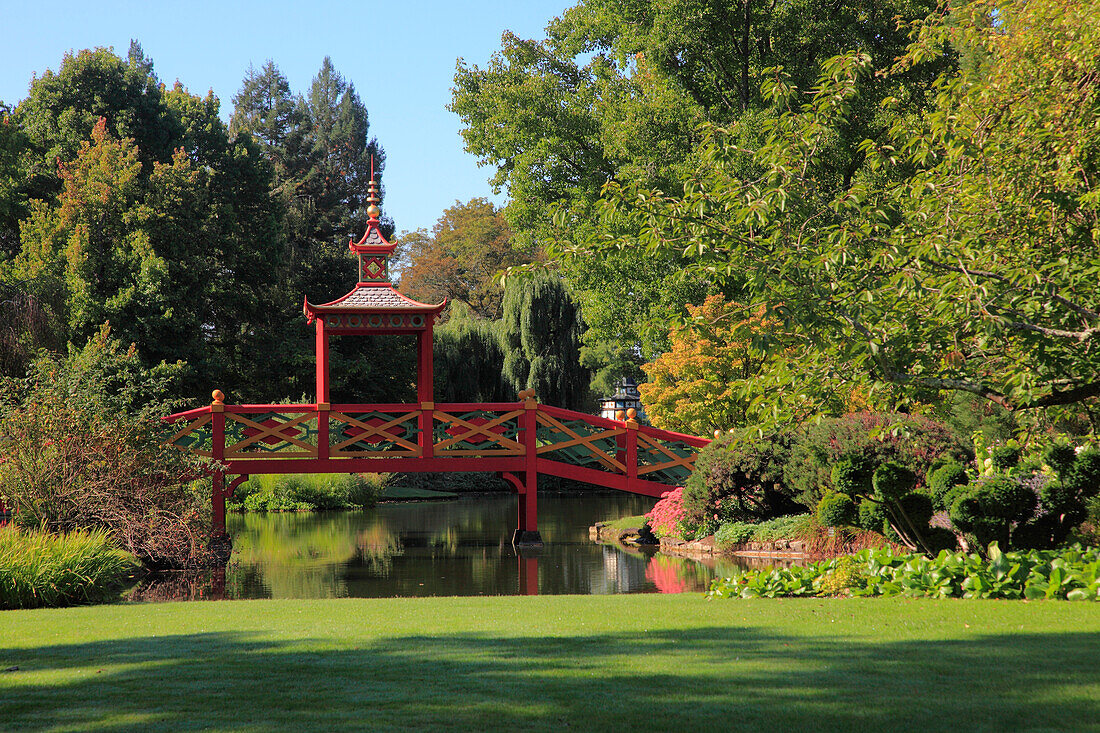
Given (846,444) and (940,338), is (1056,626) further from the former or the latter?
(846,444)

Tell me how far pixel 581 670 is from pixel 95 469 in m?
8.74

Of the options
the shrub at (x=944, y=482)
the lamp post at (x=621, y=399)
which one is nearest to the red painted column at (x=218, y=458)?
the shrub at (x=944, y=482)

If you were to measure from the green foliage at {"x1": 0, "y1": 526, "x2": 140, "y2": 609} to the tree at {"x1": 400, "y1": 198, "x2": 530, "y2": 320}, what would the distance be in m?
31.7

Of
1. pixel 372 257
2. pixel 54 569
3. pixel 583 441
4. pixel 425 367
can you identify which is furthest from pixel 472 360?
pixel 54 569

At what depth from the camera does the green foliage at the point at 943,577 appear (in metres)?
6.81

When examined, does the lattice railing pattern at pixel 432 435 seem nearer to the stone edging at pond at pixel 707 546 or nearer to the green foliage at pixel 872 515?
the stone edging at pond at pixel 707 546

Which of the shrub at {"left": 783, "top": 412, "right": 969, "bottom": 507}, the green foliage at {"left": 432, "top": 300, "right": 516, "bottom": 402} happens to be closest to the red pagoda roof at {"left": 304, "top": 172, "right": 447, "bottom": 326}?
the shrub at {"left": 783, "top": 412, "right": 969, "bottom": 507}

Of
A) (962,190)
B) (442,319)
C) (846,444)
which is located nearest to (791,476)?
(846,444)

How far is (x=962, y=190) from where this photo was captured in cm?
746

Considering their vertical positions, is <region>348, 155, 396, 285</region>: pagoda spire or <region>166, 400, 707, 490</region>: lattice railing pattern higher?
<region>348, 155, 396, 285</region>: pagoda spire

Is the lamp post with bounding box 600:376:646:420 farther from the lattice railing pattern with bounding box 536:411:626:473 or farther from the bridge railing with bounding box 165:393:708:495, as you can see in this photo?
the bridge railing with bounding box 165:393:708:495

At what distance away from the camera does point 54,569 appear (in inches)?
338

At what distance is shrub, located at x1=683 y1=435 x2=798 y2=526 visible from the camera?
46.2ft

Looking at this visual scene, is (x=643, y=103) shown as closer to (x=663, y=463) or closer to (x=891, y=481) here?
(x=663, y=463)
